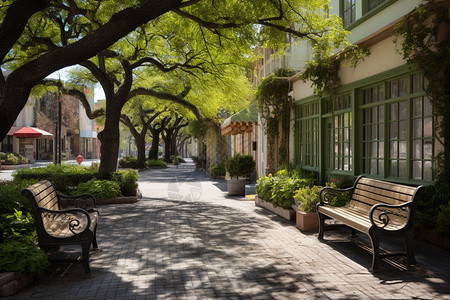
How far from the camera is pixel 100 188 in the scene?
1391 cm

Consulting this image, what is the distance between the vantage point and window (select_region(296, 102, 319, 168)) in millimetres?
12977

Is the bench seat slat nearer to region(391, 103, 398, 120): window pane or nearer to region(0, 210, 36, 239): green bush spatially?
region(391, 103, 398, 120): window pane

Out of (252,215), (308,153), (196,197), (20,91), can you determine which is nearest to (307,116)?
(308,153)

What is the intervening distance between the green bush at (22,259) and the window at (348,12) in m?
9.79

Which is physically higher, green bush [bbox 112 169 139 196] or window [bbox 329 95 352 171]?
window [bbox 329 95 352 171]

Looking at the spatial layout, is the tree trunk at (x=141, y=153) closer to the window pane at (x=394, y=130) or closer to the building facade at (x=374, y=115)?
the building facade at (x=374, y=115)

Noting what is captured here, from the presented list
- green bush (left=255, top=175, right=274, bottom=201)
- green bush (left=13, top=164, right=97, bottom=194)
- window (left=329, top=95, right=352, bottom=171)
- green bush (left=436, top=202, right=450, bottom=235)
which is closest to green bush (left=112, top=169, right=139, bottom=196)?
green bush (left=13, top=164, right=97, bottom=194)

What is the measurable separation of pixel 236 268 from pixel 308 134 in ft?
26.8

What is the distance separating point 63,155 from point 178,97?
125ft

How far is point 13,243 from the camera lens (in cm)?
569

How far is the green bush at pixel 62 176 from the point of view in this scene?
1460cm

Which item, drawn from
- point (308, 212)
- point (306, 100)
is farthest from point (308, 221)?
point (306, 100)

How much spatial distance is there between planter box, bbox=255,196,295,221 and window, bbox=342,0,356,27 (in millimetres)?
5388

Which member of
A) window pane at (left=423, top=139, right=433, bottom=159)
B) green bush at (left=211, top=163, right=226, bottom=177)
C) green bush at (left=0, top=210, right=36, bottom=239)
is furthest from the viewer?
green bush at (left=211, top=163, right=226, bottom=177)
